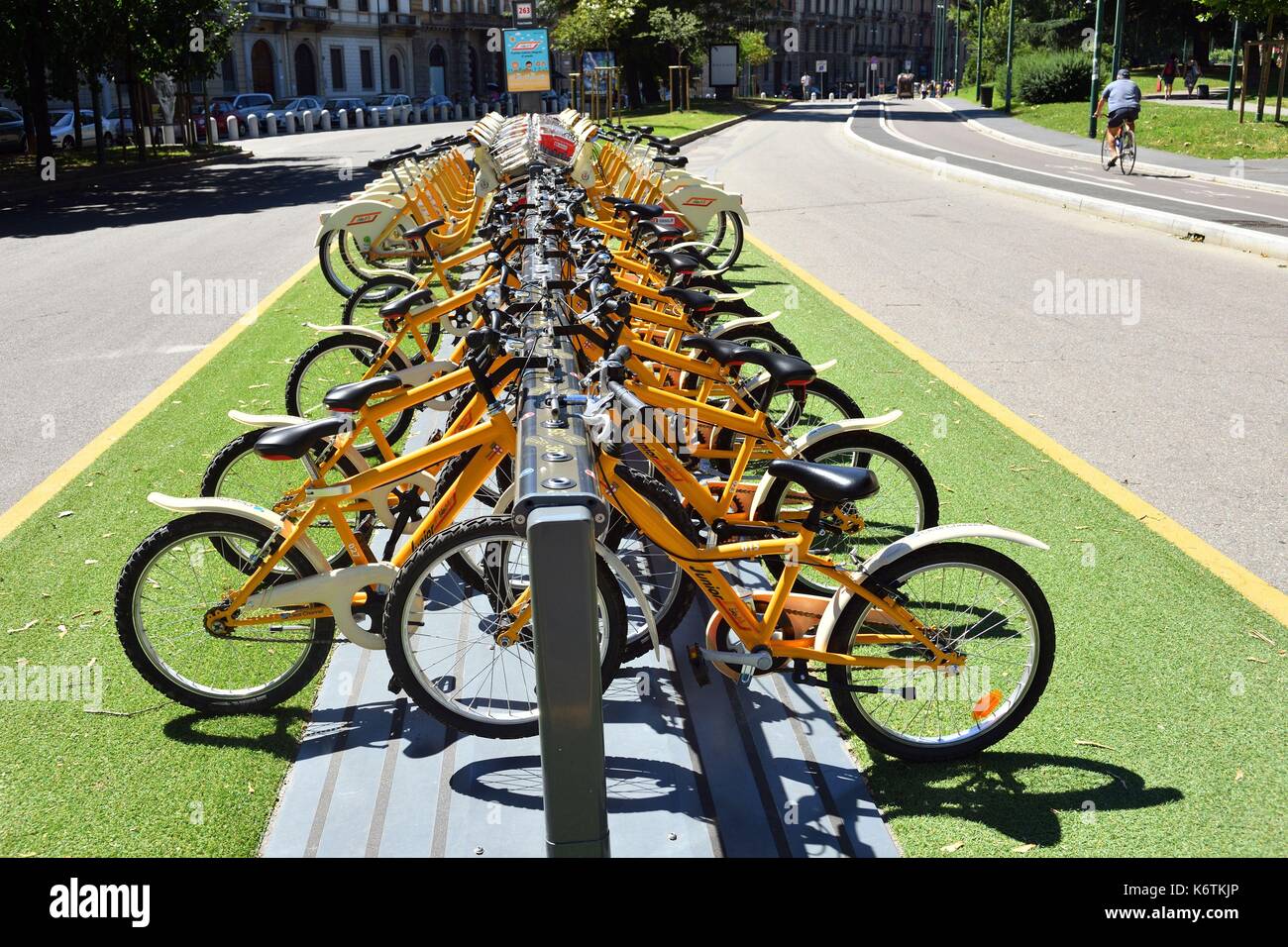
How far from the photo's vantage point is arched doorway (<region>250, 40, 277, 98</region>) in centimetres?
6397

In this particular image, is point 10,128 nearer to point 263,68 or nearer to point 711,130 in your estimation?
point 711,130

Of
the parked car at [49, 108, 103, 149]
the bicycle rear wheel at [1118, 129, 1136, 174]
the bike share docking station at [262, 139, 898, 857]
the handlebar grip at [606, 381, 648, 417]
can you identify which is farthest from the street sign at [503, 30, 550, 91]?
the handlebar grip at [606, 381, 648, 417]

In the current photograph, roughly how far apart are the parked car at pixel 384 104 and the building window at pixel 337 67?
736 cm

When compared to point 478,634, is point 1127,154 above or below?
above

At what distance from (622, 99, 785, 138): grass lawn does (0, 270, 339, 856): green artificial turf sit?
1209 inches

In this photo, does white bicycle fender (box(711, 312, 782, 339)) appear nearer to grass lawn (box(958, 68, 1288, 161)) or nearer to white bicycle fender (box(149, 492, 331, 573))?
white bicycle fender (box(149, 492, 331, 573))

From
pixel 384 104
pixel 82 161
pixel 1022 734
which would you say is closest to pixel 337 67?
pixel 384 104

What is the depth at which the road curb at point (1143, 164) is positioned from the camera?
63.9 feet

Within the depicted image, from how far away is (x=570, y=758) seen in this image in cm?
243

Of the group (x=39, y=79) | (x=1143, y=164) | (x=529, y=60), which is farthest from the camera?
(x=529, y=60)

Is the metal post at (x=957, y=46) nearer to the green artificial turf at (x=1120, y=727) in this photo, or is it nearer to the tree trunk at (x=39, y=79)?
the tree trunk at (x=39, y=79)

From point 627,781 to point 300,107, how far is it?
54061mm

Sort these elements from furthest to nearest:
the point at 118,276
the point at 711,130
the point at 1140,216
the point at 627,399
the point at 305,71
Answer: the point at 305,71
the point at 711,130
the point at 1140,216
the point at 118,276
the point at 627,399
